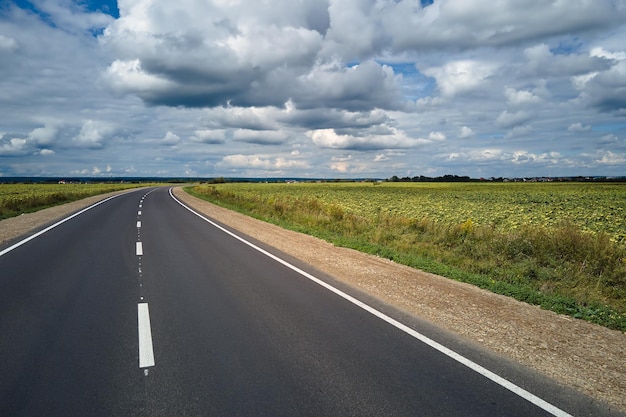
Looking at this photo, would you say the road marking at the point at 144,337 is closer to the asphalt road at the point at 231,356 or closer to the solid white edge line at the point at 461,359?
the asphalt road at the point at 231,356

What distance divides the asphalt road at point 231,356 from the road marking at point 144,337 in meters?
0.03

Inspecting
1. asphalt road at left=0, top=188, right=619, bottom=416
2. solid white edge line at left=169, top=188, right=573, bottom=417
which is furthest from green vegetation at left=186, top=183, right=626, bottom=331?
asphalt road at left=0, top=188, right=619, bottom=416

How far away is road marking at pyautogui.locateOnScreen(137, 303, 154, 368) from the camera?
14.3 ft

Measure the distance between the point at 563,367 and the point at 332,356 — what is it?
279cm

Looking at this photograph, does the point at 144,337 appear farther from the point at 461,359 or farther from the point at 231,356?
the point at 461,359

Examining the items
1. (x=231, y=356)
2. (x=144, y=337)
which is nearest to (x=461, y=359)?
(x=231, y=356)

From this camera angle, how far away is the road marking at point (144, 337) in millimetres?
4344

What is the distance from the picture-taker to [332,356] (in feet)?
14.9

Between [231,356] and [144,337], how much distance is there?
1366 mm

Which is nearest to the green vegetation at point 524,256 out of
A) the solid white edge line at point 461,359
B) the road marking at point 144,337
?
the solid white edge line at point 461,359

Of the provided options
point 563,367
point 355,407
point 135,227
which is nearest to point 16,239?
point 135,227

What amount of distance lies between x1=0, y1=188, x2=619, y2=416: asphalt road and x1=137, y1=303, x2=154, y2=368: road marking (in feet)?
0.09

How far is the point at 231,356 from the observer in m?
4.46

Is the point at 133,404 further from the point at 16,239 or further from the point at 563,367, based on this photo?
the point at 16,239
